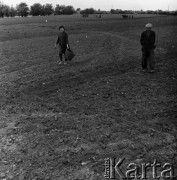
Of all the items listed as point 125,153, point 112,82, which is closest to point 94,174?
point 125,153

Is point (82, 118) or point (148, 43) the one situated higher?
point (148, 43)

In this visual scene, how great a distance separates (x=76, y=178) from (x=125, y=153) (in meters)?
1.19

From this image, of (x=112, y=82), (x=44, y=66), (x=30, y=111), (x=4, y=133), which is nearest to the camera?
(x=4, y=133)

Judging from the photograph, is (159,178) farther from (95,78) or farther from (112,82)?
(95,78)

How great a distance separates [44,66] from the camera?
12750mm

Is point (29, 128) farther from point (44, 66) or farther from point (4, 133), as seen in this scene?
point (44, 66)

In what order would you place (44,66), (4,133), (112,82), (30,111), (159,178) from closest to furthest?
(159,178) < (4,133) < (30,111) < (112,82) < (44,66)

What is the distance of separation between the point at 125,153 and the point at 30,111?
3232 mm

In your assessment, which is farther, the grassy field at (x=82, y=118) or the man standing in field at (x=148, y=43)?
the man standing in field at (x=148, y=43)

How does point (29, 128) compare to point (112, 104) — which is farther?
point (112, 104)

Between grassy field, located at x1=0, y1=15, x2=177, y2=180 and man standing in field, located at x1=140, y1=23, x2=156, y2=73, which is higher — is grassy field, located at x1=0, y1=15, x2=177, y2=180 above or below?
below

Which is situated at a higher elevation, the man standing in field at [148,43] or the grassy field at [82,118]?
the man standing in field at [148,43]

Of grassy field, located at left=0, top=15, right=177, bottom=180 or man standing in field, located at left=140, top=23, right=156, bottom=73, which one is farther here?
man standing in field, located at left=140, top=23, right=156, bottom=73

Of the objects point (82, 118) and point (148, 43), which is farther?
point (148, 43)
